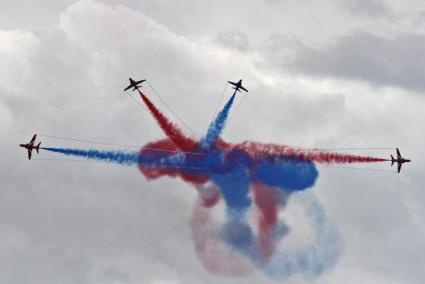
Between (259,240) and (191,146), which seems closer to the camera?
(191,146)

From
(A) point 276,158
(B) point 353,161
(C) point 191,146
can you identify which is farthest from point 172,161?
(B) point 353,161

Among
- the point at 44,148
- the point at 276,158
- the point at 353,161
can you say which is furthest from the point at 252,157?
the point at 44,148

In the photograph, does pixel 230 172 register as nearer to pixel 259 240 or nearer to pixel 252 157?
pixel 252 157

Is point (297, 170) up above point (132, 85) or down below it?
below

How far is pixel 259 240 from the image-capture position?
573ft

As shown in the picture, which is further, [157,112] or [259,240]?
[259,240]

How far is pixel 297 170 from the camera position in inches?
6565

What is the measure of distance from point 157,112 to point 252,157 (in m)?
16.6

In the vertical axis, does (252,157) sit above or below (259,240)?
above

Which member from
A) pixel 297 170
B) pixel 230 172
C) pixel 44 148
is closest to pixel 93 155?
pixel 44 148

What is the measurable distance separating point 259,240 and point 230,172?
48.9 ft

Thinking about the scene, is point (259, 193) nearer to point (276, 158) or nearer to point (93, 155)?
point (276, 158)

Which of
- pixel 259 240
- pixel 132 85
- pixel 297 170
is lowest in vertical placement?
pixel 259 240

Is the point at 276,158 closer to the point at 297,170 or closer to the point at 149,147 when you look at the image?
the point at 297,170
